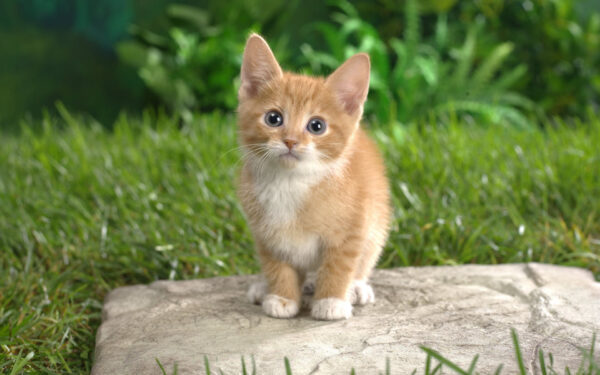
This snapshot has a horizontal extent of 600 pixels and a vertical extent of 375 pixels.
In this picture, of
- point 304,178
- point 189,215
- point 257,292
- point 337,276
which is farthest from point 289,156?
point 189,215

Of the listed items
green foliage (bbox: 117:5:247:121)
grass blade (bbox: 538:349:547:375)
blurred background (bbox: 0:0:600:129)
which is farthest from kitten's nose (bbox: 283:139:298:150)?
green foliage (bbox: 117:5:247:121)

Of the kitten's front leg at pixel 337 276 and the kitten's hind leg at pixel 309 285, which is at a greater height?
the kitten's front leg at pixel 337 276

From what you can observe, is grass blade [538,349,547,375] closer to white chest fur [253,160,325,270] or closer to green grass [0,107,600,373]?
white chest fur [253,160,325,270]

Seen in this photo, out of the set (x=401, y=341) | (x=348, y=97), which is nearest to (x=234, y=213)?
(x=348, y=97)

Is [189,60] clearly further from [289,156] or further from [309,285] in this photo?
[289,156]

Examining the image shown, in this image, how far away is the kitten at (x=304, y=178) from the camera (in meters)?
2.26

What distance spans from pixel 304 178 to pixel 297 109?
233 millimetres

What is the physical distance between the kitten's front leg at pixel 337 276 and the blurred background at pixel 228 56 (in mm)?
3003

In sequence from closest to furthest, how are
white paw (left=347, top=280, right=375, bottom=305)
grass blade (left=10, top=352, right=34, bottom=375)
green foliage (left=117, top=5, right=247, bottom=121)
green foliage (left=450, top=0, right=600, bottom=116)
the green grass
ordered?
grass blade (left=10, top=352, right=34, bottom=375)
white paw (left=347, top=280, right=375, bottom=305)
the green grass
green foliage (left=117, top=5, right=247, bottom=121)
green foliage (left=450, top=0, right=600, bottom=116)

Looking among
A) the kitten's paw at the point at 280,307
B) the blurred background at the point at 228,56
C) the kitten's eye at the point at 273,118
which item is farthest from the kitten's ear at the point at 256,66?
the blurred background at the point at 228,56

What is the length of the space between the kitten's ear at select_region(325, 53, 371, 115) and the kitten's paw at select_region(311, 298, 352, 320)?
0.65m

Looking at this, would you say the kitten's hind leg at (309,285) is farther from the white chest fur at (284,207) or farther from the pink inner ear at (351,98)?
the pink inner ear at (351,98)

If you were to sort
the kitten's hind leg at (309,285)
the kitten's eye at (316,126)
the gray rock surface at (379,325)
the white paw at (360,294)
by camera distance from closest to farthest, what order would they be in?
the gray rock surface at (379,325) → the kitten's eye at (316,126) → the white paw at (360,294) → the kitten's hind leg at (309,285)

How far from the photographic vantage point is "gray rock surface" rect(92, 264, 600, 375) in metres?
2.04
